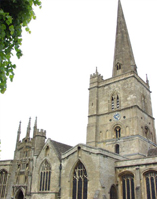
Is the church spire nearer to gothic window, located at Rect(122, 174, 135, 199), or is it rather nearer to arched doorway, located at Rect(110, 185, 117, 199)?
gothic window, located at Rect(122, 174, 135, 199)

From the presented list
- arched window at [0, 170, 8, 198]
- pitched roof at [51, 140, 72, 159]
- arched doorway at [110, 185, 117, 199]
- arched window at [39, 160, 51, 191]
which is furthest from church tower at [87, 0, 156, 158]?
arched window at [0, 170, 8, 198]

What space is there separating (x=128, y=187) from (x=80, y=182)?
223 inches

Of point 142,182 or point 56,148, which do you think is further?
point 56,148

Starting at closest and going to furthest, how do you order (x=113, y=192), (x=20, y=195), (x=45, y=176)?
(x=113, y=192), (x=45, y=176), (x=20, y=195)

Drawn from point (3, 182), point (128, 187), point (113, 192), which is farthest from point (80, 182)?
point (3, 182)

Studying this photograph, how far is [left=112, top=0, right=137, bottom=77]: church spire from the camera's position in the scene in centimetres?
4309

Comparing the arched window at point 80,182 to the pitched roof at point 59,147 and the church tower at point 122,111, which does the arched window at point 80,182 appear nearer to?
the pitched roof at point 59,147

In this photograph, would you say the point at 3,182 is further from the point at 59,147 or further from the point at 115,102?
the point at 115,102

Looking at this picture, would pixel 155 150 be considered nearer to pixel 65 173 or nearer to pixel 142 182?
pixel 142 182

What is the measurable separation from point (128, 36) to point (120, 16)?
5.17m

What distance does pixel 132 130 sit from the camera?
3628cm

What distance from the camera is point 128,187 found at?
27.8 meters

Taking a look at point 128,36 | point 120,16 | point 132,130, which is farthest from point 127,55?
point 132,130

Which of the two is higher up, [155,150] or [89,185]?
[155,150]
